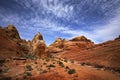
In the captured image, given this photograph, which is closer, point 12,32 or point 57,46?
point 12,32

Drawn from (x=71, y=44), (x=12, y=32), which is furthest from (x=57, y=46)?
(x=12, y=32)

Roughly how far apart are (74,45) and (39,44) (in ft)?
90.1

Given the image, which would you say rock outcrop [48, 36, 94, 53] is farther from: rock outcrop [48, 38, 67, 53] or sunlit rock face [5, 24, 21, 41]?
sunlit rock face [5, 24, 21, 41]

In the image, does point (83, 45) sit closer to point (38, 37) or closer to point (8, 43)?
point (38, 37)

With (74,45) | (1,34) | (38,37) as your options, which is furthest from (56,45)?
(1,34)

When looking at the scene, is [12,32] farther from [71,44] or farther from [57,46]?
[57,46]

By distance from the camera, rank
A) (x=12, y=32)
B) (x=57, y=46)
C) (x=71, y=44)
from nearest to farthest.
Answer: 1. (x=12, y=32)
2. (x=71, y=44)
3. (x=57, y=46)

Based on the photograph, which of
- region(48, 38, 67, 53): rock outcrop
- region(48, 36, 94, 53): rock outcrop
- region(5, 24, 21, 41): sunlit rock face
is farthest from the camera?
region(48, 38, 67, 53): rock outcrop

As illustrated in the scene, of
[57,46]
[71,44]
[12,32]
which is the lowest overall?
[71,44]

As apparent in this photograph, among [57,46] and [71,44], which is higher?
[57,46]

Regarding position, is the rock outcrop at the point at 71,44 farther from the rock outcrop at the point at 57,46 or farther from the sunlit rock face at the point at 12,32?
the sunlit rock face at the point at 12,32

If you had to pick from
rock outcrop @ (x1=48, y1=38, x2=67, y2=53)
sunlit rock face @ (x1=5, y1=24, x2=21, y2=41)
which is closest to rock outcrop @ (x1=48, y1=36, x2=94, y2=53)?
rock outcrop @ (x1=48, y1=38, x2=67, y2=53)

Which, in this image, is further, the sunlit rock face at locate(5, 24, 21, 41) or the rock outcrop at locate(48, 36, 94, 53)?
the rock outcrop at locate(48, 36, 94, 53)

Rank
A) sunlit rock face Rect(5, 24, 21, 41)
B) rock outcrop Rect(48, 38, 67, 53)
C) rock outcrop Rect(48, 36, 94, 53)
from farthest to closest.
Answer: rock outcrop Rect(48, 38, 67, 53), rock outcrop Rect(48, 36, 94, 53), sunlit rock face Rect(5, 24, 21, 41)
